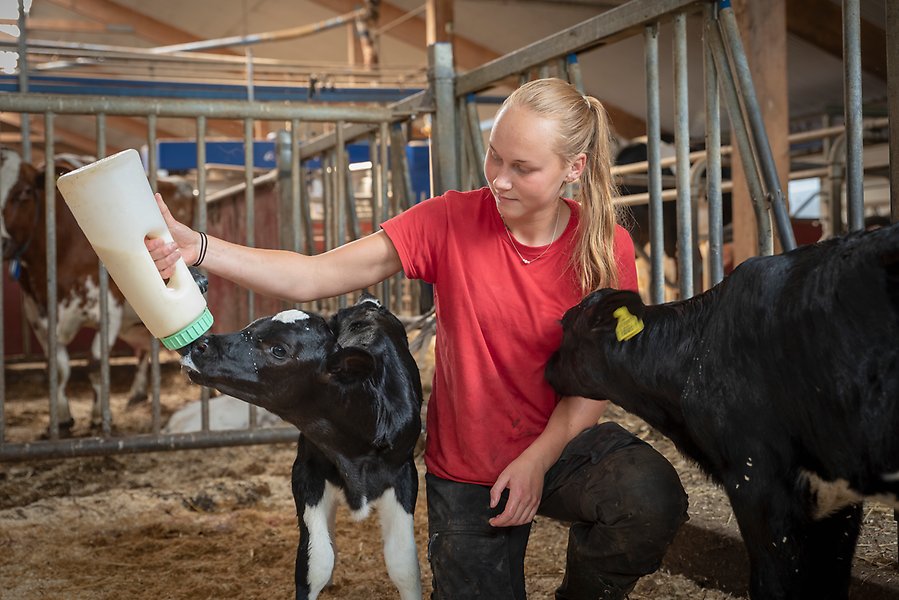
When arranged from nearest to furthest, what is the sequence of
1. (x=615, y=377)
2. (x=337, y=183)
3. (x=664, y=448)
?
(x=615, y=377)
(x=664, y=448)
(x=337, y=183)

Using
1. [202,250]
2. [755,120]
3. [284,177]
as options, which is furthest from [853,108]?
[284,177]

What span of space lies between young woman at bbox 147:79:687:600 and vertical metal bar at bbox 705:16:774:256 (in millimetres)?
536

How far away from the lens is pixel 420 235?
216cm

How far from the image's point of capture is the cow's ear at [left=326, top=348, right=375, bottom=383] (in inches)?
78.2

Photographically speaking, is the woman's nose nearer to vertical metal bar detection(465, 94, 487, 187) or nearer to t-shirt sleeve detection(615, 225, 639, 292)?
t-shirt sleeve detection(615, 225, 639, 292)

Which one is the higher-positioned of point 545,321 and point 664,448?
point 545,321

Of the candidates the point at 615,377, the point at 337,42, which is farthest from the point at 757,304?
the point at 337,42

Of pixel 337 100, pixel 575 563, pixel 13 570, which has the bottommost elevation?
pixel 13 570

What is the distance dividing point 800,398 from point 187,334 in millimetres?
1195

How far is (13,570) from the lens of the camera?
2.67 meters

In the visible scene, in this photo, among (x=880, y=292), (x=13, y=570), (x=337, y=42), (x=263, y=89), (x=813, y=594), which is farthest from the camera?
(x=337, y=42)

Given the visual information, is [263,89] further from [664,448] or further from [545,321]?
[545,321]

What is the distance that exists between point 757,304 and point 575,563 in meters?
0.74

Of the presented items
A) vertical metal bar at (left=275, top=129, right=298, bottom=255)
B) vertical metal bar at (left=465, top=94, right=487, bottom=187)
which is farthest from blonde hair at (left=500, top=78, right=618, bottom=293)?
vertical metal bar at (left=275, top=129, right=298, bottom=255)
